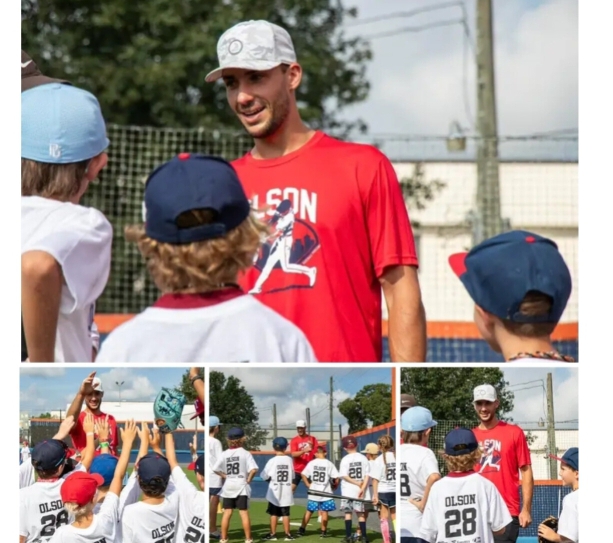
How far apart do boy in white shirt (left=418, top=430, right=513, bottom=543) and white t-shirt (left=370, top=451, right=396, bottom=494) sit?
4.4 inches

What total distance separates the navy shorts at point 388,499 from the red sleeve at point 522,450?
1.17 feet

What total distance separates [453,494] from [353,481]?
278 mm

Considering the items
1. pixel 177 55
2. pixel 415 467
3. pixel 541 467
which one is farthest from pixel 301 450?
pixel 177 55

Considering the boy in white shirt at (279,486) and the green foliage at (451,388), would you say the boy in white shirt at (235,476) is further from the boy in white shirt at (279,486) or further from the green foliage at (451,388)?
the green foliage at (451,388)

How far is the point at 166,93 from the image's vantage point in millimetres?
10883

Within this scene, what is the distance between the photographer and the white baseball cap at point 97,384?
2766 mm

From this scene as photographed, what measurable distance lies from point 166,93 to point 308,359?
8.66 meters

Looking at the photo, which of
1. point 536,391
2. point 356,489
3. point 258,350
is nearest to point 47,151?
point 258,350

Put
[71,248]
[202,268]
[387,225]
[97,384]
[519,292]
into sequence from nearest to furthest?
[202,268] < [71,248] < [519,292] < [97,384] < [387,225]

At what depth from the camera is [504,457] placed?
9.39 feet

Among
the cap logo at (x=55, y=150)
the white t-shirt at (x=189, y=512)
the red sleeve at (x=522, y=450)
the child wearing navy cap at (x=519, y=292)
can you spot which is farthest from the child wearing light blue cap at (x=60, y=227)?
the red sleeve at (x=522, y=450)

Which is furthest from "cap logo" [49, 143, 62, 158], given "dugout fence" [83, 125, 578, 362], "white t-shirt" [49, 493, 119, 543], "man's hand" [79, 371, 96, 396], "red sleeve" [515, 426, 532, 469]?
"dugout fence" [83, 125, 578, 362]

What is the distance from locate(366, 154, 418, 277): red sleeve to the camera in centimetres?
293

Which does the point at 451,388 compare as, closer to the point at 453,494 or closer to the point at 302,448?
the point at 453,494
